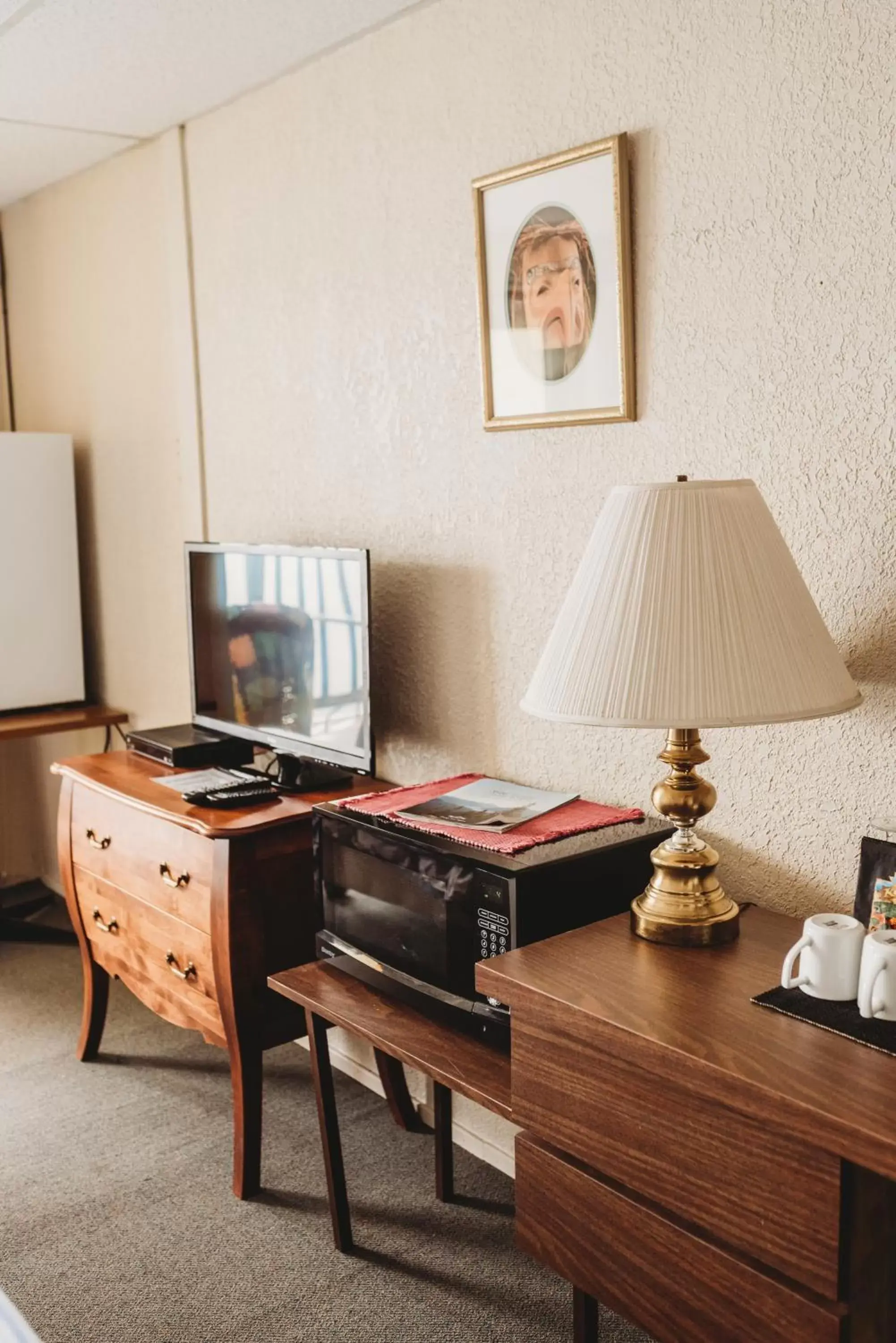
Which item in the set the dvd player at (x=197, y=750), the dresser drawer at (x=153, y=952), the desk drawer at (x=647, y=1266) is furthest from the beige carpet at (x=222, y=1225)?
the dvd player at (x=197, y=750)

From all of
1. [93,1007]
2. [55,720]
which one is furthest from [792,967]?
[55,720]

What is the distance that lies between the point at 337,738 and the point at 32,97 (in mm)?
1707

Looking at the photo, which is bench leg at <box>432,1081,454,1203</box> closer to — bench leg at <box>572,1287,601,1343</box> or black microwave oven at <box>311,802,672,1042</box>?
black microwave oven at <box>311,802,672,1042</box>

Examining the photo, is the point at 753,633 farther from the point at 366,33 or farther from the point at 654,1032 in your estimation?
the point at 366,33

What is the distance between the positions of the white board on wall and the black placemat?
2.82 metres

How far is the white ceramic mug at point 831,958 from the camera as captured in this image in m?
1.42

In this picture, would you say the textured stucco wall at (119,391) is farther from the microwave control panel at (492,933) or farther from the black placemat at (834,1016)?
the black placemat at (834,1016)

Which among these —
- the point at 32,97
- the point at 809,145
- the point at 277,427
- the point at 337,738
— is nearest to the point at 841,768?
the point at 809,145

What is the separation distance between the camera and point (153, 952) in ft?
8.58

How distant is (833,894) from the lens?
1766mm

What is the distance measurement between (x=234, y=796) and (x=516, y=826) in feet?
2.41

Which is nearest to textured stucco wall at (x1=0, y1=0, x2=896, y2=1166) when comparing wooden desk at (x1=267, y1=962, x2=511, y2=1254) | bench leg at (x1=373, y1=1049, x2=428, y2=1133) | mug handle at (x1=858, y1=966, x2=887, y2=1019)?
bench leg at (x1=373, y1=1049, x2=428, y2=1133)

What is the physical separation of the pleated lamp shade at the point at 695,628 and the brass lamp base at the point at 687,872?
0.65 ft

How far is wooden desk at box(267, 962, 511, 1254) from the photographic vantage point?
1.79 metres
